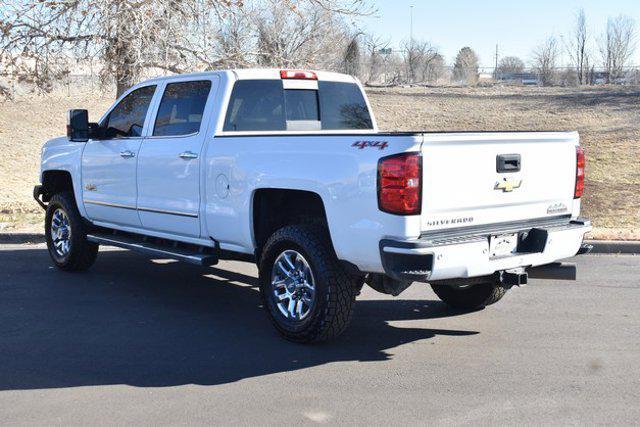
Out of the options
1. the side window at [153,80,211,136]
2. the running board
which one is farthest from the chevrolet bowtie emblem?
the side window at [153,80,211,136]

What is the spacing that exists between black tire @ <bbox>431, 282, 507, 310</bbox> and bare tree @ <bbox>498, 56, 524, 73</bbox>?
53.4 metres

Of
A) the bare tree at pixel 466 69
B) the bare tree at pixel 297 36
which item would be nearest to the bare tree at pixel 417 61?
the bare tree at pixel 466 69

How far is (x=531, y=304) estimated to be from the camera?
7.28 meters

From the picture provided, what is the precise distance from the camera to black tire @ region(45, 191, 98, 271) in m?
8.52

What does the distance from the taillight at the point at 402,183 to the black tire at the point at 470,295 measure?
1.93m

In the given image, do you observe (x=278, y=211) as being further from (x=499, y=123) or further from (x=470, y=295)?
(x=499, y=123)

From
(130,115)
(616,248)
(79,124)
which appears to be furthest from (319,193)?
(616,248)

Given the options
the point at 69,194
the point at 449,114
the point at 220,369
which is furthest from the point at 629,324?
the point at 449,114

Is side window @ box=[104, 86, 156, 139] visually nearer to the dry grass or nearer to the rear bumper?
the rear bumper

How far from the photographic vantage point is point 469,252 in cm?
528

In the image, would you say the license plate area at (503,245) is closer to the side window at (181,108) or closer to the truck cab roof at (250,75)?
the truck cab roof at (250,75)

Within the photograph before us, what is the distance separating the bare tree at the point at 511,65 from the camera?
197 ft

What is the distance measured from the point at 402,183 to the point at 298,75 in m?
2.60

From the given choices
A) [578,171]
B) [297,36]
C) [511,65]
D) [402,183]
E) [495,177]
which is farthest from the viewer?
[511,65]
